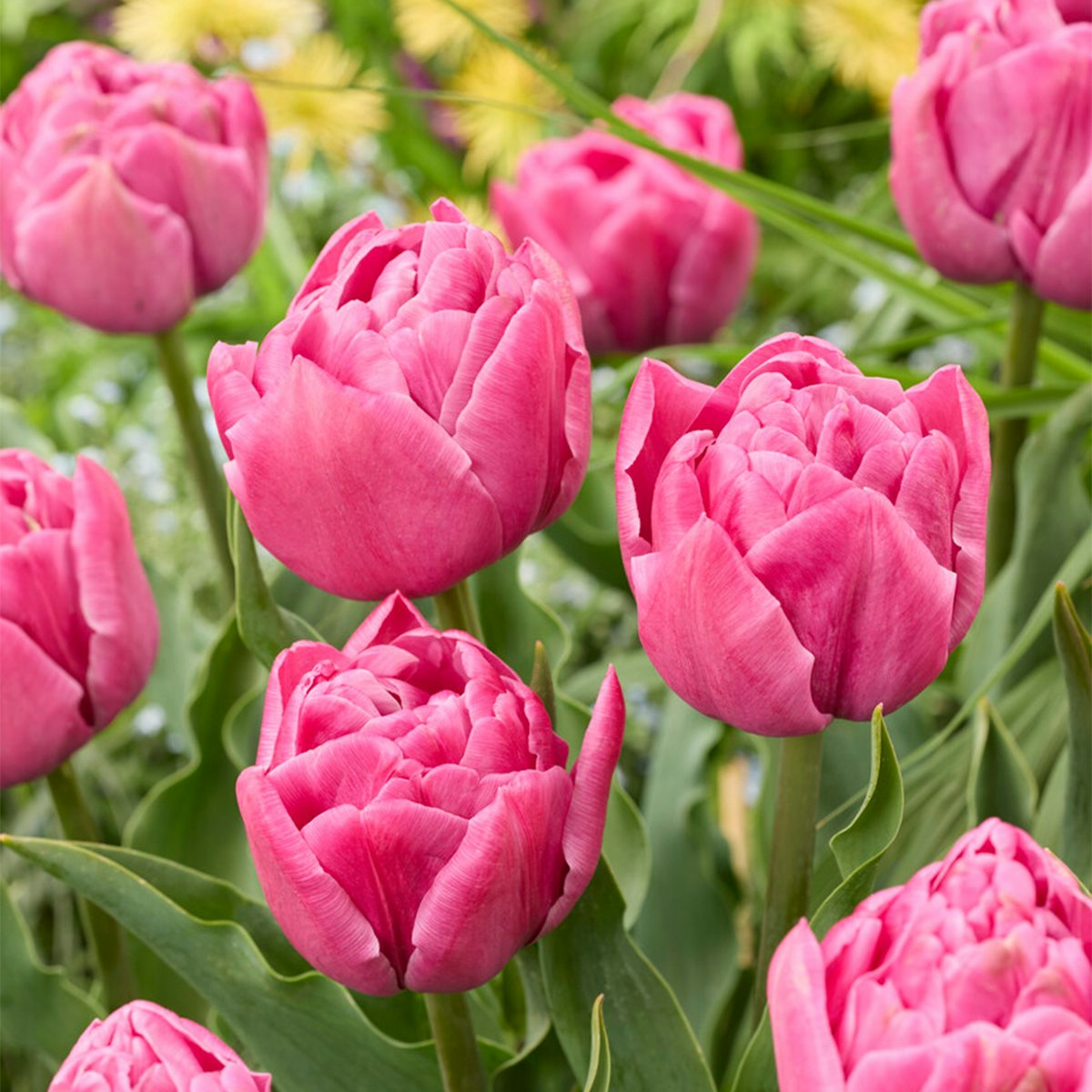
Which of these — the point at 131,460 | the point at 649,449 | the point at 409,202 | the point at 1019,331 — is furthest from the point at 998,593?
the point at 409,202

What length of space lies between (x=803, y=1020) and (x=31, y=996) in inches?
9.8

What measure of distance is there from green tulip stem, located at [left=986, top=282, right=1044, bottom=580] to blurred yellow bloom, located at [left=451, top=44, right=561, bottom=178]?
71 cm

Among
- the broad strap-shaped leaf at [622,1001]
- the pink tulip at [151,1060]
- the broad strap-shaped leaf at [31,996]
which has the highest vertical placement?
the pink tulip at [151,1060]

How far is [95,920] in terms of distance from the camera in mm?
385

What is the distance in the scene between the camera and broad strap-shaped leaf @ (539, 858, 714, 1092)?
31 centimetres

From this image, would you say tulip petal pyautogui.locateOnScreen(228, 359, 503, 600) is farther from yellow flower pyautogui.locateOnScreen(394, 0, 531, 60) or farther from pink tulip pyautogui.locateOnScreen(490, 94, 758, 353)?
yellow flower pyautogui.locateOnScreen(394, 0, 531, 60)

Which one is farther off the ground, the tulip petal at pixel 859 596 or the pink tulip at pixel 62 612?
the tulip petal at pixel 859 596

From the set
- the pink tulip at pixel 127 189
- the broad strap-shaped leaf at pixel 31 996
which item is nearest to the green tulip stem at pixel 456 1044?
→ the broad strap-shaped leaf at pixel 31 996

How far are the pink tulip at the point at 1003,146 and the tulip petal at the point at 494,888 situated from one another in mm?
201

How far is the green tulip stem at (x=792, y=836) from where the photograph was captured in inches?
11.4

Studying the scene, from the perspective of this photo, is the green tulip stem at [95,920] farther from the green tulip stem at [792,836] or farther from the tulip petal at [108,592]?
the green tulip stem at [792,836]

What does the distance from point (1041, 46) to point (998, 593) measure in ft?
0.48

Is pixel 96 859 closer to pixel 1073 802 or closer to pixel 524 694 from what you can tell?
pixel 524 694

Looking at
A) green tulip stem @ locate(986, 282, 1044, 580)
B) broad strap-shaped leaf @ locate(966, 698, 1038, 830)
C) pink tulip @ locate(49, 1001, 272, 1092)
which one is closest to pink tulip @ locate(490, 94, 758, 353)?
green tulip stem @ locate(986, 282, 1044, 580)
